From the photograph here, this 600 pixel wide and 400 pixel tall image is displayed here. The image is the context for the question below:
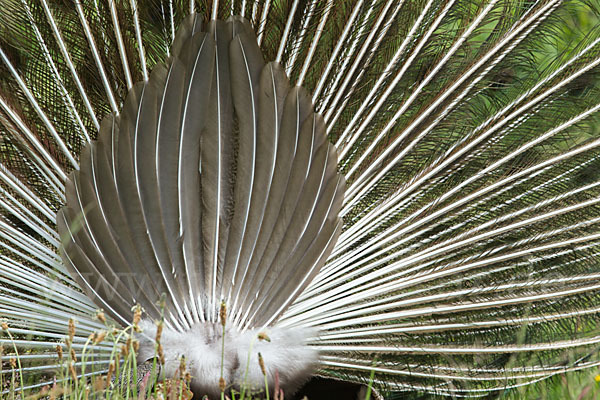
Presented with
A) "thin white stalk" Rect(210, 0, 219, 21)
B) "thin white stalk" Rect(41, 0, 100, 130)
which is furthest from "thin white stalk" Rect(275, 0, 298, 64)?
"thin white stalk" Rect(41, 0, 100, 130)

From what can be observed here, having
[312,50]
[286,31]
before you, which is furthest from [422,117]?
[286,31]

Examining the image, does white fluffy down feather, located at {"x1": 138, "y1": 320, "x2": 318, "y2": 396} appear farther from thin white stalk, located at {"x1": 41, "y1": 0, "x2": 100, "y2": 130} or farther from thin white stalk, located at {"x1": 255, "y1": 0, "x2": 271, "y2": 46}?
thin white stalk, located at {"x1": 255, "y1": 0, "x2": 271, "y2": 46}

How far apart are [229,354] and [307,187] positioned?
0.73 m

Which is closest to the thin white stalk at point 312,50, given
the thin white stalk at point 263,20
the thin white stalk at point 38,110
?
the thin white stalk at point 263,20

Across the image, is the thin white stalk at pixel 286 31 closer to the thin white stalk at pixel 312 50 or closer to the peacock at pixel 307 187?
the peacock at pixel 307 187

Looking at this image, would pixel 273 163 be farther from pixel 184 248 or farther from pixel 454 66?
pixel 454 66

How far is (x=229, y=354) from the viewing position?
2.55 meters

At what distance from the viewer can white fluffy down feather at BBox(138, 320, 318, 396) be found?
2480 mm

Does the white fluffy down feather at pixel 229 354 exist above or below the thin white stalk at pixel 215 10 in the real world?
below

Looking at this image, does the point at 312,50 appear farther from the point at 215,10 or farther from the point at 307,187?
the point at 307,187

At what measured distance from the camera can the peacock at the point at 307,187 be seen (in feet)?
8.90

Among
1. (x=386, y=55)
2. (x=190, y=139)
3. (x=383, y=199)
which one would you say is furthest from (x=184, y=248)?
(x=386, y=55)

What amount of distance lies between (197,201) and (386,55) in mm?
1138

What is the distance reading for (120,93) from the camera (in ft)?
9.98
